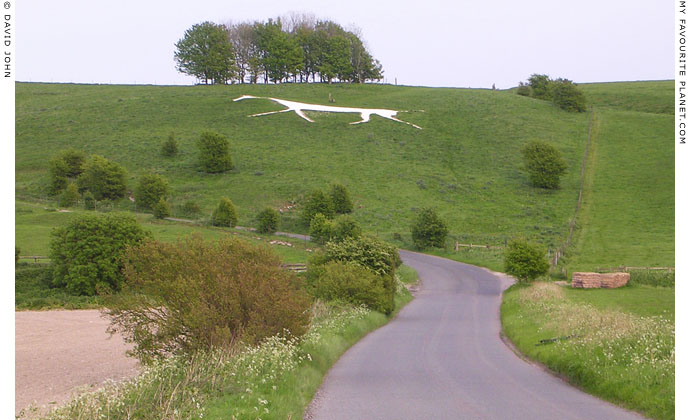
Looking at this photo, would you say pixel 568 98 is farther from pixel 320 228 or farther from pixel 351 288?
pixel 351 288

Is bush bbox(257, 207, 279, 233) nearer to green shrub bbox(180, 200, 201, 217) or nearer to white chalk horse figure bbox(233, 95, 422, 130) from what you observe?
green shrub bbox(180, 200, 201, 217)

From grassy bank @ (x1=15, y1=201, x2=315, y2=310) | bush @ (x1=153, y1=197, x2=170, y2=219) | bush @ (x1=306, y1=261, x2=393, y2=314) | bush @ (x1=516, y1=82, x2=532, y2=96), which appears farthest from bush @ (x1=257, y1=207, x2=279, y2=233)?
bush @ (x1=516, y1=82, x2=532, y2=96)

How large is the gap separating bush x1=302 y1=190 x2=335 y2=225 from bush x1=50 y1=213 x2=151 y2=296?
2535cm

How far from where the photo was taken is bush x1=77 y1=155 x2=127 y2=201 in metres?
64.1

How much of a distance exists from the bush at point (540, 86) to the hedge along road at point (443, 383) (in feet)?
345

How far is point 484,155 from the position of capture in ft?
288

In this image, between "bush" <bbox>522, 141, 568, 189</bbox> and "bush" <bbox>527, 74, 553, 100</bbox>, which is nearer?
"bush" <bbox>522, 141, 568, 189</bbox>

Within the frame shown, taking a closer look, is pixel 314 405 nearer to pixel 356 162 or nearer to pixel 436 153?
pixel 356 162

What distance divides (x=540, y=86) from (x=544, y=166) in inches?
2086

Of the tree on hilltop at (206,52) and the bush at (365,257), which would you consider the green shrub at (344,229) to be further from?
the tree on hilltop at (206,52)

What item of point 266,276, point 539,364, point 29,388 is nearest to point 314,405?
point 266,276

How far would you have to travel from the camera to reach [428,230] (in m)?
57.4

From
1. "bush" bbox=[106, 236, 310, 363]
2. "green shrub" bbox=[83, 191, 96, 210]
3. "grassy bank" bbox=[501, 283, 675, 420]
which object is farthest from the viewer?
"green shrub" bbox=[83, 191, 96, 210]

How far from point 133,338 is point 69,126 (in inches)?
3538
